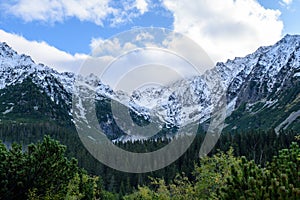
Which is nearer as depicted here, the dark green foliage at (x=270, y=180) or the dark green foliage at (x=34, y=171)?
the dark green foliage at (x=270, y=180)

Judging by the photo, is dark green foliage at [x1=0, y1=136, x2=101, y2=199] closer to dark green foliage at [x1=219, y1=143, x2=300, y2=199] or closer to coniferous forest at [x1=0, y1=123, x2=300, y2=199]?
coniferous forest at [x1=0, y1=123, x2=300, y2=199]

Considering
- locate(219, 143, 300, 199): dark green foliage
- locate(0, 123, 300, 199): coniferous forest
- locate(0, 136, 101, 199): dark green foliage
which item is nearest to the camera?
locate(219, 143, 300, 199): dark green foliage

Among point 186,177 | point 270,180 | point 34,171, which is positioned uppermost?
point 186,177

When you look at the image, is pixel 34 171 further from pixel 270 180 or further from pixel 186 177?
pixel 270 180

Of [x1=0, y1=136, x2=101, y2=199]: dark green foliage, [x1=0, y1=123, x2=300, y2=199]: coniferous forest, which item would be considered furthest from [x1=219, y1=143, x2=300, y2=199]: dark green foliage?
[x1=0, y1=136, x2=101, y2=199]: dark green foliage

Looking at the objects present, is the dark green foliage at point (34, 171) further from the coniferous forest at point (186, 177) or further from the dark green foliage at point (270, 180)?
the dark green foliage at point (270, 180)

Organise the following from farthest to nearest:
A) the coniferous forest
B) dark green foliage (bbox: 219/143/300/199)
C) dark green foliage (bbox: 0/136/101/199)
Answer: dark green foliage (bbox: 0/136/101/199), the coniferous forest, dark green foliage (bbox: 219/143/300/199)

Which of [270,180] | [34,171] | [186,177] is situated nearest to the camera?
[270,180]

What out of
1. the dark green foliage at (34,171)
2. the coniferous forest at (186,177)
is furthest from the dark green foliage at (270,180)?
the dark green foliage at (34,171)

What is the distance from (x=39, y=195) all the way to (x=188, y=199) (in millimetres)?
11077

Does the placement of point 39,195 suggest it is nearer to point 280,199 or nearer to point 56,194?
point 56,194

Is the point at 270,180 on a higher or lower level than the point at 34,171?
lower

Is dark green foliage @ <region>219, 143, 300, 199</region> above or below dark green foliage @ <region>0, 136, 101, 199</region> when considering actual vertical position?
below

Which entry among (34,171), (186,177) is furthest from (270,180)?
(186,177)
